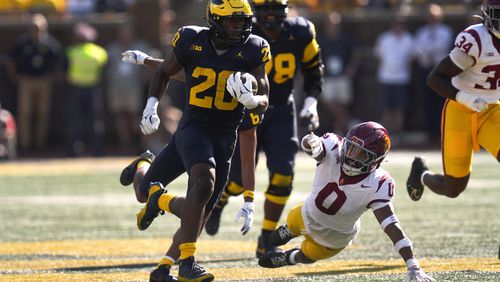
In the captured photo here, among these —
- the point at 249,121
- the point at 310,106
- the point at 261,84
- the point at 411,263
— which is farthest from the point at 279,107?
the point at 411,263

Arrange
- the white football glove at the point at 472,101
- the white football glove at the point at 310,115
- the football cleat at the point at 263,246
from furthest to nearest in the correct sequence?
the white football glove at the point at 310,115 → the football cleat at the point at 263,246 → the white football glove at the point at 472,101

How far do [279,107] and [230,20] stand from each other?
5.79 ft

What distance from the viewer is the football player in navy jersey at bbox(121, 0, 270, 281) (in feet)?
20.1

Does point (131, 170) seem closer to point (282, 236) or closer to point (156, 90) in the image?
point (156, 90)

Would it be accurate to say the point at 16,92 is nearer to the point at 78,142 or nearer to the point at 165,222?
the point at 78,142

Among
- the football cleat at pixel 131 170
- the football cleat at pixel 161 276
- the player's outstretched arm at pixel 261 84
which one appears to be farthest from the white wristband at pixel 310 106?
the football cleat at pixel 161 276

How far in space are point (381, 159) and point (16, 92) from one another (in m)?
12.5

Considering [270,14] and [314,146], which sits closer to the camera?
[314,146]

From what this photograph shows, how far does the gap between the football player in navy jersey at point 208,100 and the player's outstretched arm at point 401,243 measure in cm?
91

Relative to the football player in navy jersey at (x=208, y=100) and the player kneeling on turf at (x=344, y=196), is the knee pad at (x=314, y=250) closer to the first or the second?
the player kneeling on turf at (x=344, y=196)

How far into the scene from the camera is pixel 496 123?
707 cm

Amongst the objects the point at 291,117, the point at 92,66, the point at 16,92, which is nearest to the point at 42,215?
the point at 291,117

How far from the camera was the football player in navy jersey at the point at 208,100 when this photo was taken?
6125 mm

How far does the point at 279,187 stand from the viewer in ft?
25.7
